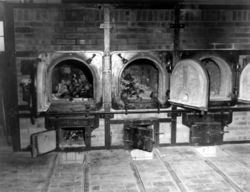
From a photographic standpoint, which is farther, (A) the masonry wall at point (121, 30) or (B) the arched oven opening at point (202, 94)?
(A) the masonry wall at point (121, 30)

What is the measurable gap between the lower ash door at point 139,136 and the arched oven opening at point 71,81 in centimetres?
104

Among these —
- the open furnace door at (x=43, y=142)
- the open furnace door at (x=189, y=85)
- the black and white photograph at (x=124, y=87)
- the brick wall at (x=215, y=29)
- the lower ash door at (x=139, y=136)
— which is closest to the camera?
the open furnace door at (x=189, y=85)

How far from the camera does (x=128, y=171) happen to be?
14.8ft

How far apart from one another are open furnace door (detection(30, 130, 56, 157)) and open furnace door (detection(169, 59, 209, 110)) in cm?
224

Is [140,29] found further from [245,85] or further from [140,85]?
[245,85]

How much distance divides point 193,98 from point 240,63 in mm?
1479

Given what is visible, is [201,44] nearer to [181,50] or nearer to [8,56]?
[181,50]

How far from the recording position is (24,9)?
16.2 feet

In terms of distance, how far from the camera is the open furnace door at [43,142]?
15.4 ft

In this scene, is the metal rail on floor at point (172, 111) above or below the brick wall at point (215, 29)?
below

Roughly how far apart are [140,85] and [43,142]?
217 cm

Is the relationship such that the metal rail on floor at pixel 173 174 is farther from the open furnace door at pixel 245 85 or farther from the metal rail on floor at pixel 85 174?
the open furnace door at pixel 245 85

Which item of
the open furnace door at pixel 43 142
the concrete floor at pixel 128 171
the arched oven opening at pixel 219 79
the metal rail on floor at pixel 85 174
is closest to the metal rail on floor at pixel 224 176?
the concrete floor at pixel 128 171

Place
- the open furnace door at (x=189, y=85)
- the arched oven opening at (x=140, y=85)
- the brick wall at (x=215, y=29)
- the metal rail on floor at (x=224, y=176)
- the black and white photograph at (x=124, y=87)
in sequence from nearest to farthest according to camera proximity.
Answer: the metal rail on floor at (x=224, y=176) → the open furnace door at (x=189, y=85) → the black and white photograph at (x=124, y=87) → the brick wall at (x=215, y=29) → the arched oven opening at (x=140, y=85)
